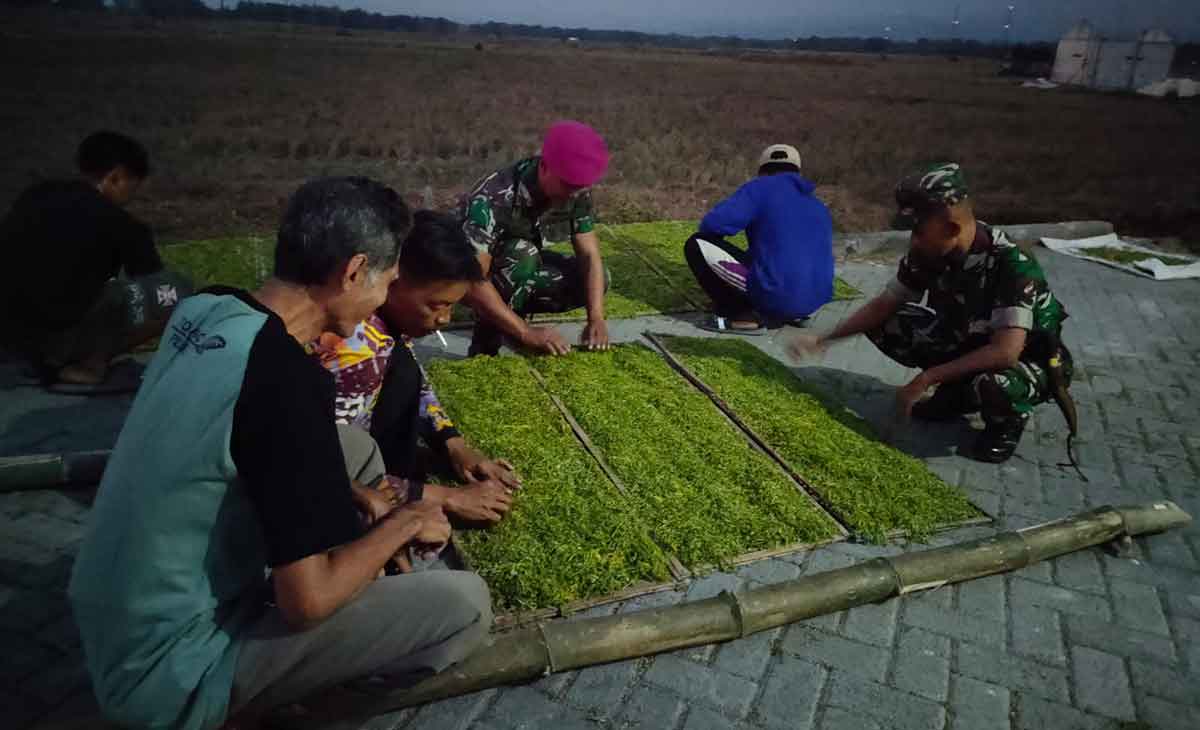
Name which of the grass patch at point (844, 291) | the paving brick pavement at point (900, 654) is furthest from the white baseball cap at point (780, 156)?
the paving brick pavement at point (900, 654)

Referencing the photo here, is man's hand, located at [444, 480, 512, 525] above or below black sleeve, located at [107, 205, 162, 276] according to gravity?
below

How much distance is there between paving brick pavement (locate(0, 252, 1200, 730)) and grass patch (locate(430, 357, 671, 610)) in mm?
162

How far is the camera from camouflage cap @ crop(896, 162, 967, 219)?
3.28 m

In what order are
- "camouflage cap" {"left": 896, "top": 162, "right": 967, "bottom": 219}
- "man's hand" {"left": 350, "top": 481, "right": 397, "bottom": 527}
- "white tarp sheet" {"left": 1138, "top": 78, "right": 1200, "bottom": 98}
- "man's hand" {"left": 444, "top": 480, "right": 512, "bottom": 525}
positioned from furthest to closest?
"white tarp sheet" {"left": 1138, "top": 78, "right": 1200, "bottom": 98} < "camouflage cap" {"left": 896, "top": 162, "right": 967, "bottom": 219} < "man's hand" {"left": 444, "top": 480, "right": 512, "bottom": 525} < "man's hand" {"left": 350, "top": 481, "right": 397, "bottom": 527}

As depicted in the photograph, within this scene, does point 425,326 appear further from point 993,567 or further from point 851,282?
point 851,282

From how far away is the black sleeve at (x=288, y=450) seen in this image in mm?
1419

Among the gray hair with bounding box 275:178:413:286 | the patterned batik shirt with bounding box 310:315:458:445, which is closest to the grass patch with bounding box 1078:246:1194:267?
the patterned batik shirt with bounding box 310:315:458:445

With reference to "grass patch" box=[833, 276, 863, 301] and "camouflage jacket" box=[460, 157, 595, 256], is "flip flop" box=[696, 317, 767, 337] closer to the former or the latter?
"grass patch" box=[833, 276, 863, 301]

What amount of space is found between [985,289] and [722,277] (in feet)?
6.13

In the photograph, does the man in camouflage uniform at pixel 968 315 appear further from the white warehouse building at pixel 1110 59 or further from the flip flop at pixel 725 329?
the white warehouse building at pixel 1110 59

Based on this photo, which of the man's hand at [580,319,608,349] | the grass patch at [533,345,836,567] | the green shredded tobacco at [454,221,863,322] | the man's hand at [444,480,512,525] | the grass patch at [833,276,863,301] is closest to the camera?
the man's hand at [444,480,512,525]

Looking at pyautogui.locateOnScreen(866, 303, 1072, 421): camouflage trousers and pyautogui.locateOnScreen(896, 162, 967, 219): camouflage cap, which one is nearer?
pyautogui.locateOnScreen(896, 162, 967, 219): camouflage cap

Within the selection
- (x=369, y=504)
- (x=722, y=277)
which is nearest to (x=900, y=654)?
(x=369, y=504)

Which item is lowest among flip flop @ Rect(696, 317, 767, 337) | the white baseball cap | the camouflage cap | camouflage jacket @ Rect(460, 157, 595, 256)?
flip flop @ Rect(696, 317, 767, 337)
